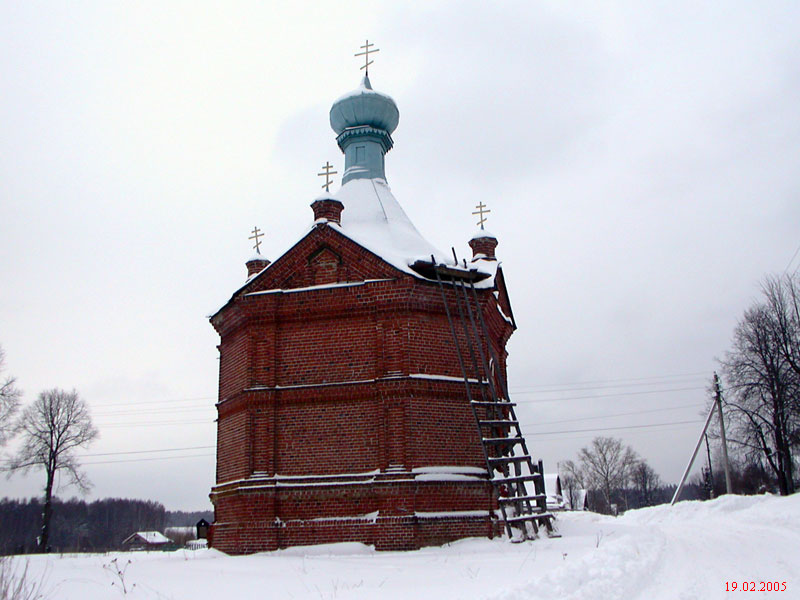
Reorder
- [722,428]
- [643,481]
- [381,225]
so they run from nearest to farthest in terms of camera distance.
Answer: [381,225], [722,428], [643,481]

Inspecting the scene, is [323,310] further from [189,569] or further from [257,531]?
[189,569]

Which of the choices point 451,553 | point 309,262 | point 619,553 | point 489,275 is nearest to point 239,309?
point 309,262

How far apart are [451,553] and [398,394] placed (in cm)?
261

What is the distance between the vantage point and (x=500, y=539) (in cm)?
1080

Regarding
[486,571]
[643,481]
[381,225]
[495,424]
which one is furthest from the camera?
[643,481]

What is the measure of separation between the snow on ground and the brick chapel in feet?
1.83

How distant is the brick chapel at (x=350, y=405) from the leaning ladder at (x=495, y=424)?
9 cm

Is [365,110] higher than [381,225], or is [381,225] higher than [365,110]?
[365,110]

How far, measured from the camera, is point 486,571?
7.58 meters

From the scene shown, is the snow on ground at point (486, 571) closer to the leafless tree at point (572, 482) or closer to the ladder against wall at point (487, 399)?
the ladder against wall at point (487, 399)

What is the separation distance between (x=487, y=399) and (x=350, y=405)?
2.43m

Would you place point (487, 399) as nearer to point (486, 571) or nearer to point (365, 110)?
point (486, 571)

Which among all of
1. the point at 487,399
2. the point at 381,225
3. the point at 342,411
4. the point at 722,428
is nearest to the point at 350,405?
the point at 342,411

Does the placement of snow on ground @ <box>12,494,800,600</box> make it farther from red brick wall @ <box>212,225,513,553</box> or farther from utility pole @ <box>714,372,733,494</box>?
utility pole @ <box>714,372,733,494</box>
